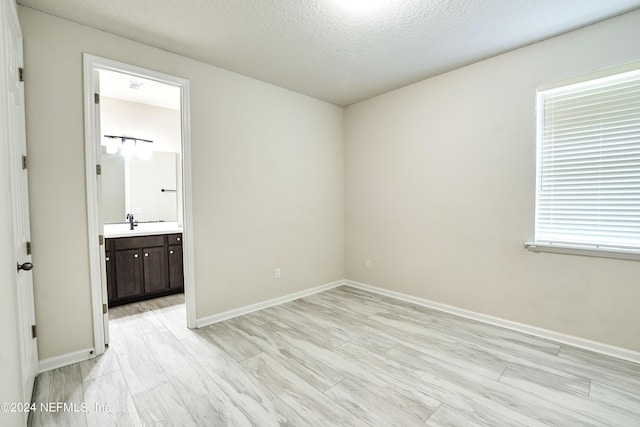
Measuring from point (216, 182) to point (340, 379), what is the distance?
224cm

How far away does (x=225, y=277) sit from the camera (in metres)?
3.15

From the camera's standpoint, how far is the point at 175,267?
395 centimetres

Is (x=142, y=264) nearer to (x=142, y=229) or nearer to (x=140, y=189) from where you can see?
(x=142, y=229)

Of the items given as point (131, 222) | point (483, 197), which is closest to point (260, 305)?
point (131, 222)

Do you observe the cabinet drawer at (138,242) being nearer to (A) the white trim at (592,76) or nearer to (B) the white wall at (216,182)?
(B) the white wall at (216,182)

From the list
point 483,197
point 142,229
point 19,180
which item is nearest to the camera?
point 19,180

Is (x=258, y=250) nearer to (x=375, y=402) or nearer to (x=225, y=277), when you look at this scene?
(x=225, y=277)

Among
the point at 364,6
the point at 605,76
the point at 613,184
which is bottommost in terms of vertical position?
the point at 613,184

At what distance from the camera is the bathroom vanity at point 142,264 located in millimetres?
3469

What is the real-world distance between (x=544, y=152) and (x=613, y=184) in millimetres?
556

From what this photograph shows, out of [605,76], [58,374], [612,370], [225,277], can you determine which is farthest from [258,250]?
[605,76]

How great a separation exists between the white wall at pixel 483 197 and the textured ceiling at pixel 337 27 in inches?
9.4

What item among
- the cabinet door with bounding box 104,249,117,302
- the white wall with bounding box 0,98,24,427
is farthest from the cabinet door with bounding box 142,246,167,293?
the white wall with bounding box 0,98,24,427

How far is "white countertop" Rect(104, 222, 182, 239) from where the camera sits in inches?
138
